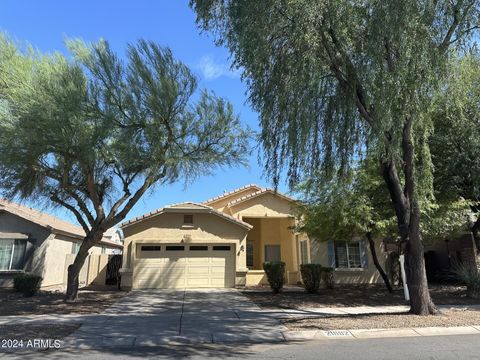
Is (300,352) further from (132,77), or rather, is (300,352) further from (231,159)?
(132,77)

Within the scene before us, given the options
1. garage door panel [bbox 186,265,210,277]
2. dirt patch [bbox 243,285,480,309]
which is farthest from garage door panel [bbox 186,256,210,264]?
dirt patch [bbox 243,285,480,309]

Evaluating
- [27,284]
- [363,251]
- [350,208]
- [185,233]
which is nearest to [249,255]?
[185,233]

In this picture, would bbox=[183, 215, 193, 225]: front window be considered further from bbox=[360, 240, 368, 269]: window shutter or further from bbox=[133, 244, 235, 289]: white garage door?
bbox=[360, 240, 368, 269]: window shutter

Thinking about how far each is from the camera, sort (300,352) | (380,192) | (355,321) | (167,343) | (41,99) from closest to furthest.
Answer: (300,352) < (167,343) < (355,321) < (41,99) < (380,192)

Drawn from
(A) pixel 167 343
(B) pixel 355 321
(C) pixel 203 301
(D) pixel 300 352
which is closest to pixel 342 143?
(B) pixel 355 321

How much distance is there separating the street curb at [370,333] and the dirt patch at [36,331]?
16.6 feet

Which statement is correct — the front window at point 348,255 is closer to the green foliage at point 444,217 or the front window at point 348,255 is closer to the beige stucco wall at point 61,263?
the green foliage at point 444,217

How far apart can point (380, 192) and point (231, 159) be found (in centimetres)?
622

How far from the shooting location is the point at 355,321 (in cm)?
1011

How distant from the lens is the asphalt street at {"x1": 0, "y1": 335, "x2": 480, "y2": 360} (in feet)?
23.0

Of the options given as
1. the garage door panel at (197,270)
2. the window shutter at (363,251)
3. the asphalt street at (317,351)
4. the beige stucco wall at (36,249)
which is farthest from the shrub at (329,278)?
→ the beige stucco wall at (36,249)

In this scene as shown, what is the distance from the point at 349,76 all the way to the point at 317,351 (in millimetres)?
6518

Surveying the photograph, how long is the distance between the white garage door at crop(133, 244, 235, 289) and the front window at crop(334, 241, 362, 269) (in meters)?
5.64

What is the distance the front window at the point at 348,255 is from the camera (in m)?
20.7
